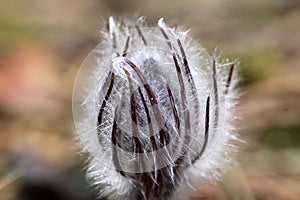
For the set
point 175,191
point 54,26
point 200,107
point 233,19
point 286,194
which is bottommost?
point 286,194

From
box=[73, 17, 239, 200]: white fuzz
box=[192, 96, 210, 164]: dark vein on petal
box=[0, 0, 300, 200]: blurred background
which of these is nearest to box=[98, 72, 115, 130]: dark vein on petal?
box=[73, 17, 239, 200]: white fuzz

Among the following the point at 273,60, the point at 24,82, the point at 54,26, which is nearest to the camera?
the point at 273,60

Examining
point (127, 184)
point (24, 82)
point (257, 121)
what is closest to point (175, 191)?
point (127, 184)

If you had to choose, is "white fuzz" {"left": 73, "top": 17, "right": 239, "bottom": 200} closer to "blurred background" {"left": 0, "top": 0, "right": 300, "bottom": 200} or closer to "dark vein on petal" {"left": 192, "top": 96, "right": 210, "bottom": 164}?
"dark vein on petal" {"left": 192, "top": 96, "right": 210, "bottom": 164}

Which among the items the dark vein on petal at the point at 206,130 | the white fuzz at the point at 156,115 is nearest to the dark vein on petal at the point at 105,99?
the white fuzz at the point at 156,115

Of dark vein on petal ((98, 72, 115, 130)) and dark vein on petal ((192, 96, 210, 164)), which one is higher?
dark vein on petal ((98, 72, 115, 130))

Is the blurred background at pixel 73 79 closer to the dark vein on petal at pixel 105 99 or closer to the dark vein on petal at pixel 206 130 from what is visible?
the dark vein on petal at pixel 206 130

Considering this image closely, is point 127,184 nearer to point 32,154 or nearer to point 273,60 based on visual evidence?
point 32,154
